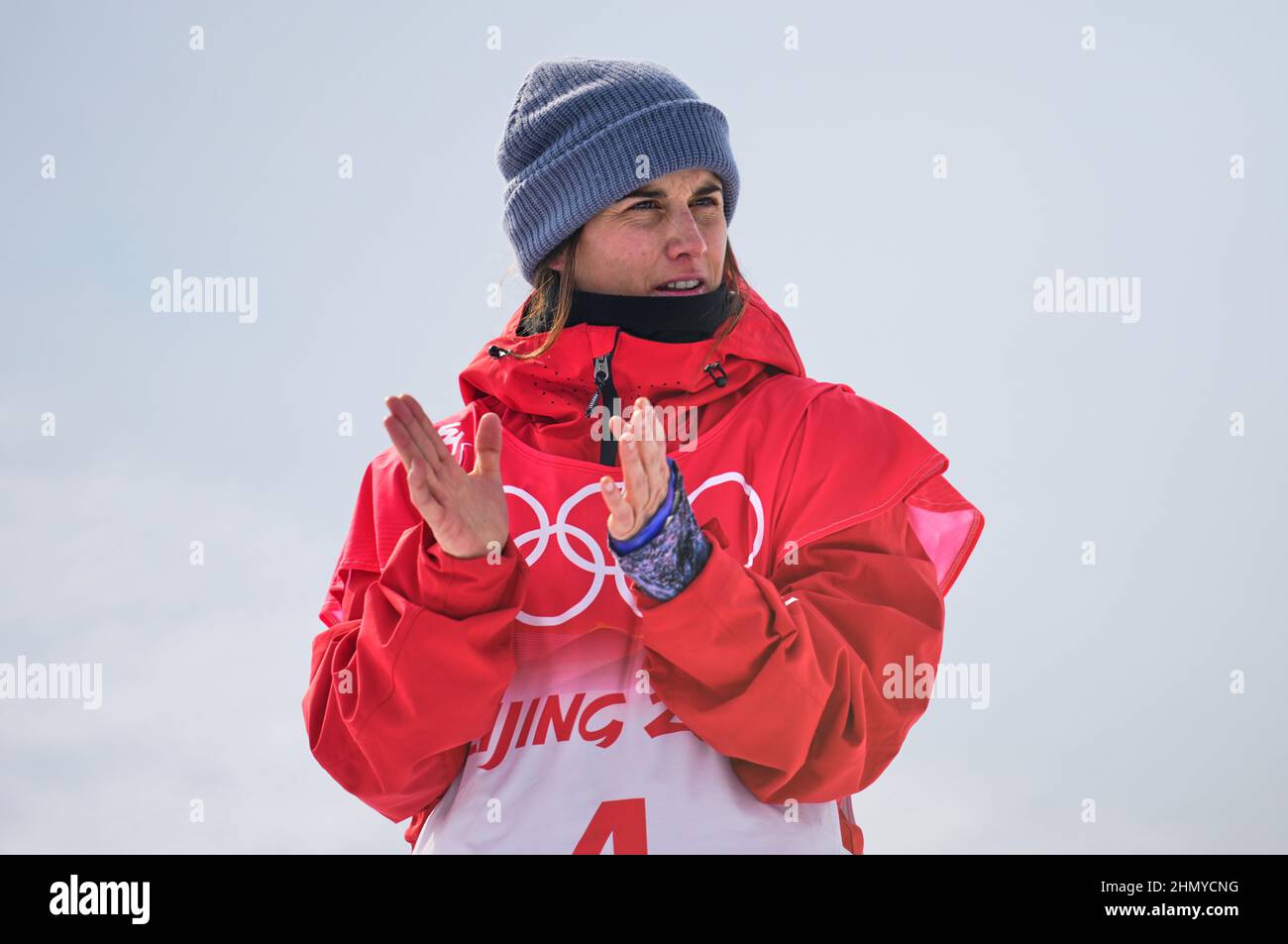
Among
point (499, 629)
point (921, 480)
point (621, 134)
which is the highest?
point (621, 134)

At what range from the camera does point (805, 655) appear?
139 inches

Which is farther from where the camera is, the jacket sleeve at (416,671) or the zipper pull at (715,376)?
the zipper pull at (715,376)

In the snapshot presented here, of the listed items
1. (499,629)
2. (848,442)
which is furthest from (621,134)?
(499,629)

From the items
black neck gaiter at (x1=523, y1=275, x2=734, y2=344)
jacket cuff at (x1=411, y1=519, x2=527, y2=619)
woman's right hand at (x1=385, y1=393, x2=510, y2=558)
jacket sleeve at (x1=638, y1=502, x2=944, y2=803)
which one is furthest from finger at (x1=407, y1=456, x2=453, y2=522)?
black neck gaiter at (x1=523, y1=275, x2=734, y2=344)

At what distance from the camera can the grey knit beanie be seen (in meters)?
4.25

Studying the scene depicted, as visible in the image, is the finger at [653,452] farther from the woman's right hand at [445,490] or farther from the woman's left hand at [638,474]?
the woman's right hand at [445,490]

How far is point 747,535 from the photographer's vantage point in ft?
13.0

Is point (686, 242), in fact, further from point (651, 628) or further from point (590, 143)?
point (651, 628)

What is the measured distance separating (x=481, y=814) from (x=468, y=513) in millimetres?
797

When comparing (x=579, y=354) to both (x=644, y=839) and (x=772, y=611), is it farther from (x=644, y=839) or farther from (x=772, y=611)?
(x=644, y=839)

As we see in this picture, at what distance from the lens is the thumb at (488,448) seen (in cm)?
367
